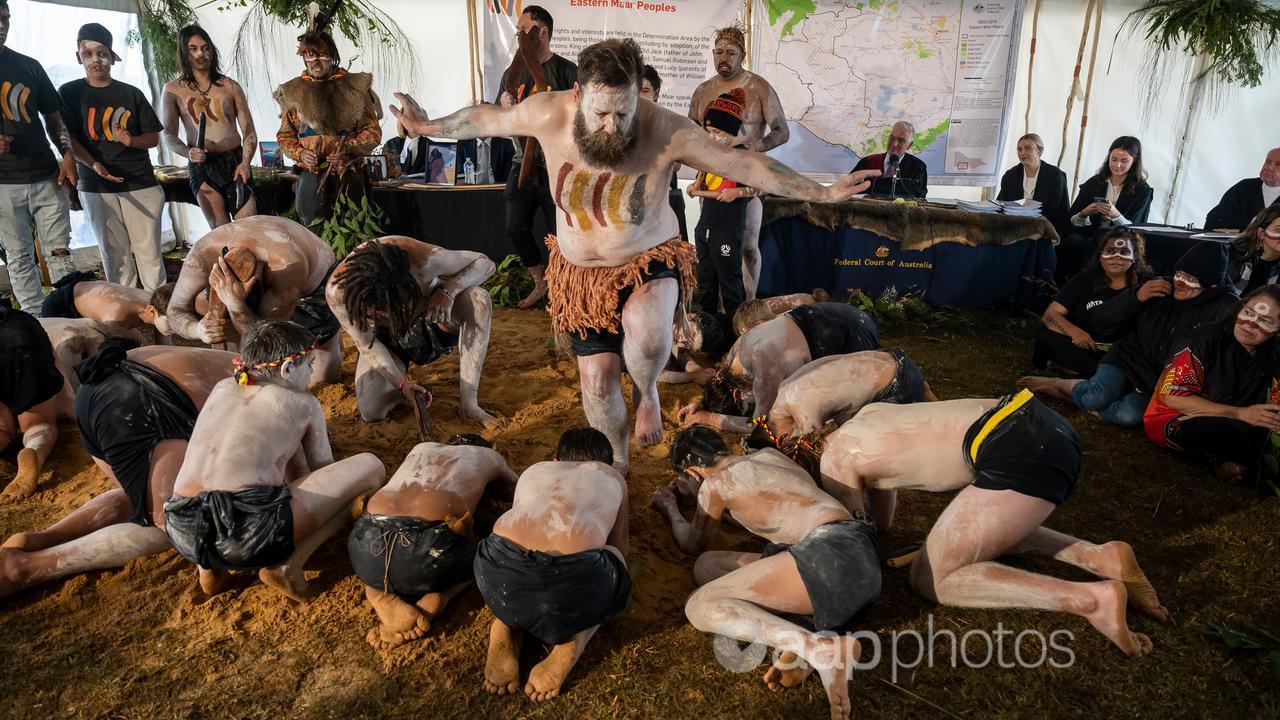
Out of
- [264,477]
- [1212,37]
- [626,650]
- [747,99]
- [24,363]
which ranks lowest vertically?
[626,650]

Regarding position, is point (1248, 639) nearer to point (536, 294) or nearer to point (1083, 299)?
point (1083, 299)

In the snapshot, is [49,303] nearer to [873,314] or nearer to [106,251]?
[106,251]

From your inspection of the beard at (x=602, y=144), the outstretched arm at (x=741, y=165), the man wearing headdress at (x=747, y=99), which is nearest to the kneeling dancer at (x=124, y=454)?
the beard at (x=602, y=144)

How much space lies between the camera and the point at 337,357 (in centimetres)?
423

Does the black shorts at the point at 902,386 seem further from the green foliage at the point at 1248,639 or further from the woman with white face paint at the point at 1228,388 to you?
the woman with white face paint at the point at 1228,388

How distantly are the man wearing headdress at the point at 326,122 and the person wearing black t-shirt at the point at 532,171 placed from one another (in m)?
1.10

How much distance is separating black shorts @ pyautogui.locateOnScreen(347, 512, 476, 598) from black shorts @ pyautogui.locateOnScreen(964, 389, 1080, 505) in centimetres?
163

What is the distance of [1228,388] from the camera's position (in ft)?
10.8

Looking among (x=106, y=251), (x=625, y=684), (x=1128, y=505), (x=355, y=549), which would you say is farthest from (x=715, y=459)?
(x=106, y=251)

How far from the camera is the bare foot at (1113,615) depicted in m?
2.12

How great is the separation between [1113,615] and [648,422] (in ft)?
6.13

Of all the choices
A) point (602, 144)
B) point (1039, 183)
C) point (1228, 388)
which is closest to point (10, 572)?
point (602, 144)

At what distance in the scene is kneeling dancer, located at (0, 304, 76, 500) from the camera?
122 inches

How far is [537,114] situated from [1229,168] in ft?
24.7
